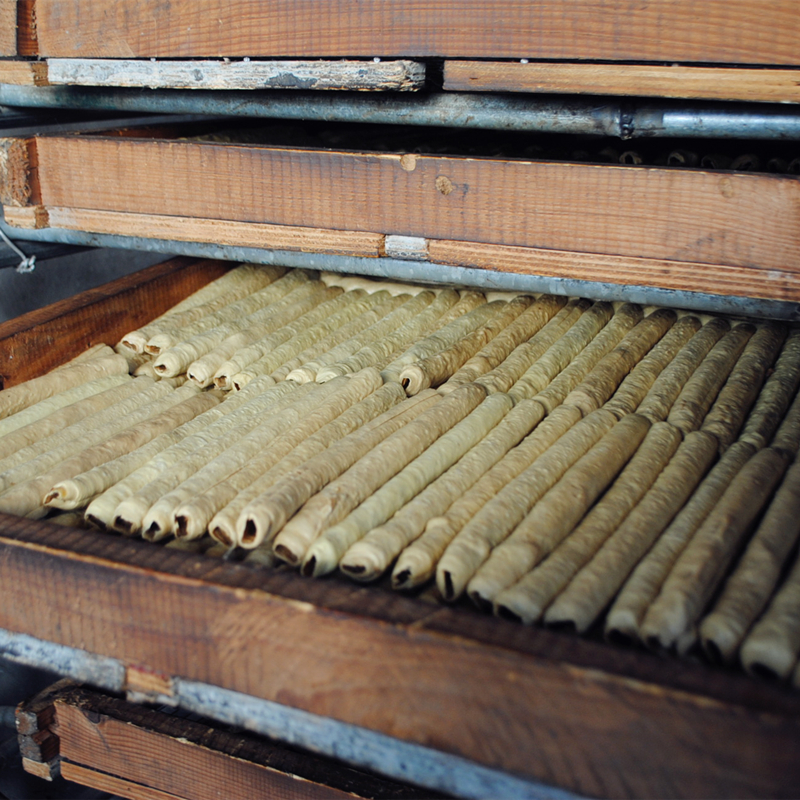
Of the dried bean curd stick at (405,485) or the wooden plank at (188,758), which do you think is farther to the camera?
the wooden plank at (188,758)

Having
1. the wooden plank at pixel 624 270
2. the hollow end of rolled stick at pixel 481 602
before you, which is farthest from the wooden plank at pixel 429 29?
the hollow end of rolled stick at pixel 481 602

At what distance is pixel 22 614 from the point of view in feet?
6.02

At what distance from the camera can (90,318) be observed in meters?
3.05

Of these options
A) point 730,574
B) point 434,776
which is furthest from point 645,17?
point 434,776

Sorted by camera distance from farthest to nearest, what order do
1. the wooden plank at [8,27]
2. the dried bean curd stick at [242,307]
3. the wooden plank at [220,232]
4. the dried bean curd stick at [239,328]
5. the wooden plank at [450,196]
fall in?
1. the dried bean curd stick at [242,307]
2. the dried bean curd stick at [239,328]
3. the wooden plank at [8,27]
4. the wooden plank at [220,232]
5. the wooden plank at [450,196]

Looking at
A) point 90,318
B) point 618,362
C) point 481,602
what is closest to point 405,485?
point 481,602

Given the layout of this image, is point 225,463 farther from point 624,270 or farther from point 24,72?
point 24,72

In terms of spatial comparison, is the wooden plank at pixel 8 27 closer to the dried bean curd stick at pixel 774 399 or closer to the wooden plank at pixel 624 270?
the wooden plank at pixel 624 270

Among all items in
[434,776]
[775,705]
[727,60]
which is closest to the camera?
[775,705]

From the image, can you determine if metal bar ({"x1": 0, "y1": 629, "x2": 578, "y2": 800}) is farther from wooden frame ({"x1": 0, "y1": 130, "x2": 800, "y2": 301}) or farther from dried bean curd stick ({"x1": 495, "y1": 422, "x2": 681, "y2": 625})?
wooden frame ({"x1": 0, "y1": 130, "x2": 800, "y2": 301})

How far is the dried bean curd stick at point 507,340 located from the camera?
268 centimetres

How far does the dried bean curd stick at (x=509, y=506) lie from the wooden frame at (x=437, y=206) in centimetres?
47

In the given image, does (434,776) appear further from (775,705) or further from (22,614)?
(22,614)

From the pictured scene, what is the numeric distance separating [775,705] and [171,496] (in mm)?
1468
